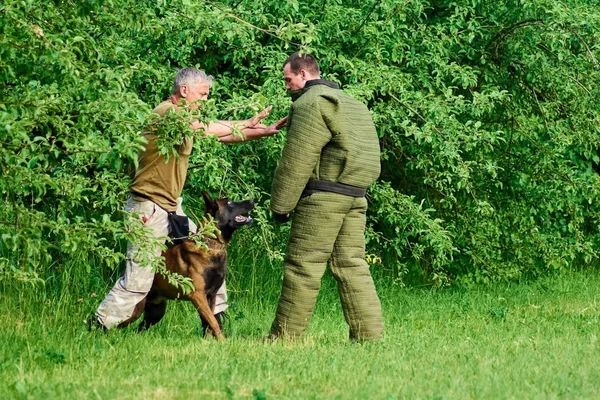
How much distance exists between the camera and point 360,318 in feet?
26.3

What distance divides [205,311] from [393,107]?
11.8 ft

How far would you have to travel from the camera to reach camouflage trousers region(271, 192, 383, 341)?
7812mm

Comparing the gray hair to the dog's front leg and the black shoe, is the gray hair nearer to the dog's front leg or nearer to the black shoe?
the dog's front leg

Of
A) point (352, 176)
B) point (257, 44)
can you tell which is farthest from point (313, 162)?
point (257, 44)

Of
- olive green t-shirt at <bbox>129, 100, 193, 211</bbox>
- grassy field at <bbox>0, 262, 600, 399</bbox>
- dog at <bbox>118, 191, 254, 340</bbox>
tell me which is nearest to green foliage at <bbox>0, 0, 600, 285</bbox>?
olive green t-shirt at <bbox>129, 100, 193, 211</bbox>

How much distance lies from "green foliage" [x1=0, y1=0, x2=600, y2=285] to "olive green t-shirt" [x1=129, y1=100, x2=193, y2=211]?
20 centimetres

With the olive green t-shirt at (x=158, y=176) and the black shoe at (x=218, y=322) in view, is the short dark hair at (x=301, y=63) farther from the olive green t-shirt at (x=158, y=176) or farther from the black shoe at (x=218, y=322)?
the black shoe at (x=218, y=322)

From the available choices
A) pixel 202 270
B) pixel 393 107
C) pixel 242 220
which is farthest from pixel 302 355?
pixel 393 107

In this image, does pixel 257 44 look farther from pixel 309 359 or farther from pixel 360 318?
pixel 309 359

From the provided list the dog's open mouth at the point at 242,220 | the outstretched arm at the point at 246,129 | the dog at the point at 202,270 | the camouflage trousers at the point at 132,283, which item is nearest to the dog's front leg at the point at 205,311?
the dog at the point at 202,270

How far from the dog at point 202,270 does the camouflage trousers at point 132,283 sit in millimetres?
160

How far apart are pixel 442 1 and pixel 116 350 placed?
19.8ft

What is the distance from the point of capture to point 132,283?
792 centimetres

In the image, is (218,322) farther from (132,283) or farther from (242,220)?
(132,283)
